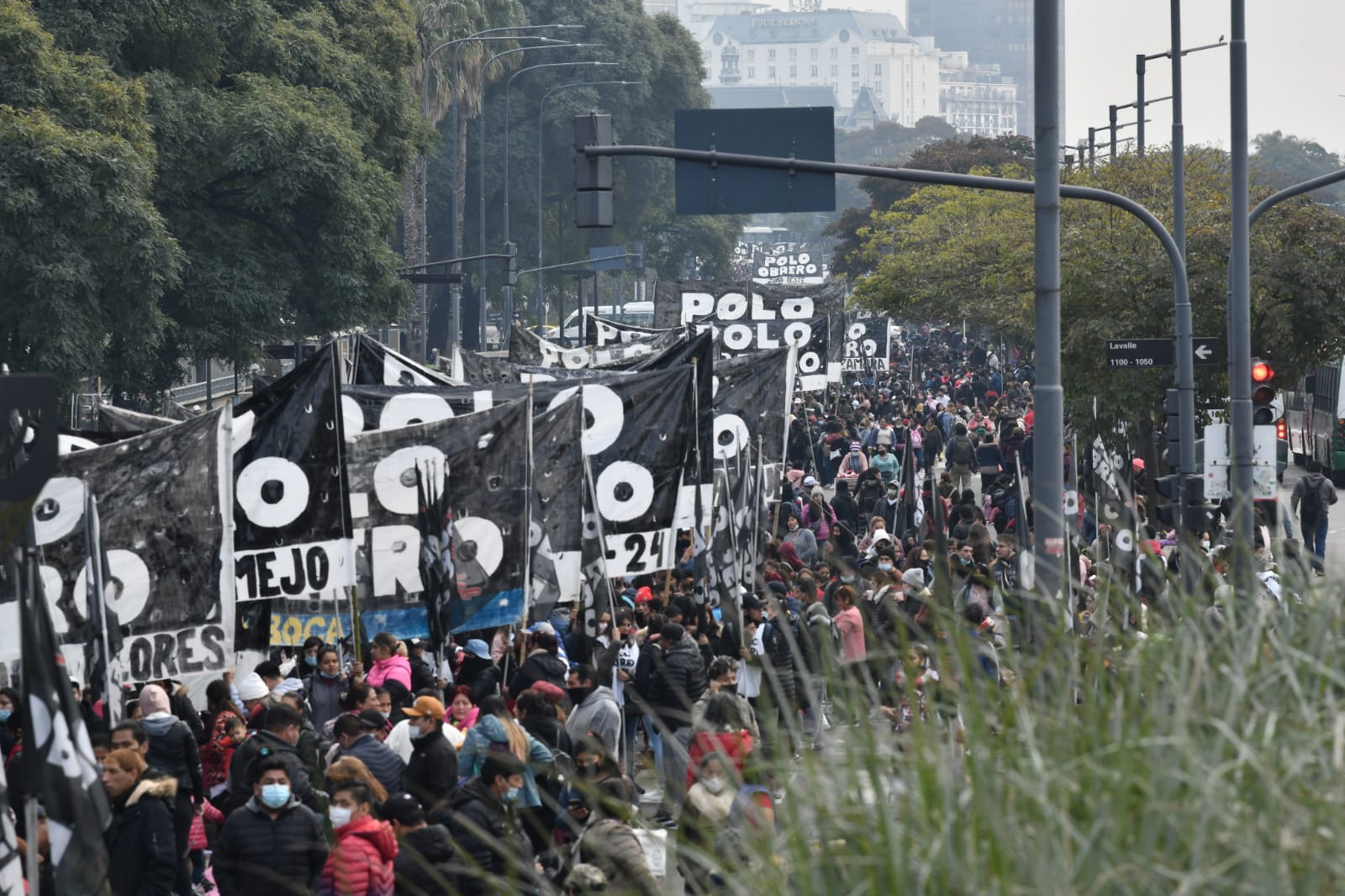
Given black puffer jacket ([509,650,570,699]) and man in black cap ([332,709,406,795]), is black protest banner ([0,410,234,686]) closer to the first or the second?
black puffer jacket ([509,650,570,699])

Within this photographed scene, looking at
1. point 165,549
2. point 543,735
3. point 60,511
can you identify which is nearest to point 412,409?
point 165,549

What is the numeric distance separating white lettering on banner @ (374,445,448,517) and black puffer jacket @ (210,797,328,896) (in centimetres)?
510

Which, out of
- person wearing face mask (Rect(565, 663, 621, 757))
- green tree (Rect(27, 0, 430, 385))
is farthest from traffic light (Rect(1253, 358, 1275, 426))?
green tree (Rect(27, 0, 430, 385))

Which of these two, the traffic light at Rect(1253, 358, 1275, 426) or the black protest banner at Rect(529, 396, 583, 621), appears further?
the traffic light at Rect(1253, 358, 1275, 426)

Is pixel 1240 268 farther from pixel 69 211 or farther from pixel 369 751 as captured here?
pixel 69 211

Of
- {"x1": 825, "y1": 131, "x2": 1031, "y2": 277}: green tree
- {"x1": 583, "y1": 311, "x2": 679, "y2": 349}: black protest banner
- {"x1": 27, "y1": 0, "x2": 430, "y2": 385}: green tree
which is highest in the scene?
{"x1": 825, "y1": 131, "x2": 1031, "y2": 277}: green tree

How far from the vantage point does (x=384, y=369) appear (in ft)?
58.6

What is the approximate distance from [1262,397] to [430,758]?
10.2 metres

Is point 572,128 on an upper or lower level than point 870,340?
upper

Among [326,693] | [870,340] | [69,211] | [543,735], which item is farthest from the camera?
[870,340]

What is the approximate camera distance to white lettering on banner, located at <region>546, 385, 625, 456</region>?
15727 millimetres

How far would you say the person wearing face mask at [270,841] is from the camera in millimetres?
8109

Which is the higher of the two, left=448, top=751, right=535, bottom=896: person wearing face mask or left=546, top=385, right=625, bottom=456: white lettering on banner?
left=546, top=385, right=625, bottom=456: white lettering on banner

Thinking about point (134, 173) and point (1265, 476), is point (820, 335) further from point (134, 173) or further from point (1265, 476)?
point (1265, 476)
